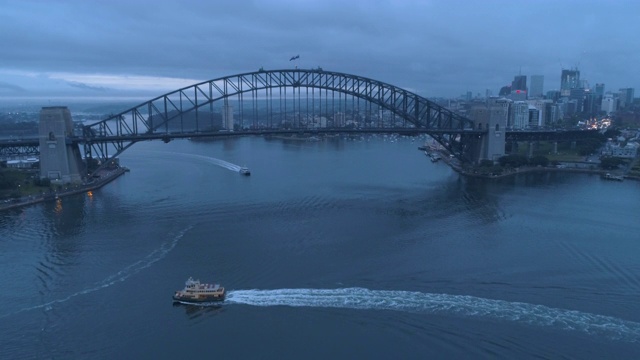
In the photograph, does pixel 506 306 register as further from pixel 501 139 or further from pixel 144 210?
pixel 501 139

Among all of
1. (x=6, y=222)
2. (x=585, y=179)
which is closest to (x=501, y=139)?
(x=585, y=179)

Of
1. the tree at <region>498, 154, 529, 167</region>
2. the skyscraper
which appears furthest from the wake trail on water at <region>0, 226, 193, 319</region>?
the skyscraper

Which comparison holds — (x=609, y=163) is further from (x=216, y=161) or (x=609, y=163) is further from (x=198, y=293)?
(x=198, y=293)

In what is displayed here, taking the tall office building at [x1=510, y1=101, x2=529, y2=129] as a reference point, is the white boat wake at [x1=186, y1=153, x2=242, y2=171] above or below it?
below

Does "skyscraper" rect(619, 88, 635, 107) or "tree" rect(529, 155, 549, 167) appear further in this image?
"skyscraper" rect(619, 88, 635, 107)

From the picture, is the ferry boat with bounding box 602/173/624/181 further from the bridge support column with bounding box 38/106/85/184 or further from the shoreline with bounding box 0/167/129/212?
the bridge support column with bounding box 38/106/85/184

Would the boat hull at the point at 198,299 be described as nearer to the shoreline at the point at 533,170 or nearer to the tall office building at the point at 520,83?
the shoreline at the point at 533,170
